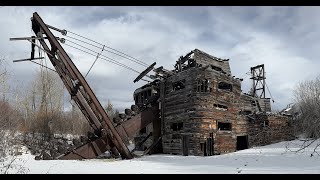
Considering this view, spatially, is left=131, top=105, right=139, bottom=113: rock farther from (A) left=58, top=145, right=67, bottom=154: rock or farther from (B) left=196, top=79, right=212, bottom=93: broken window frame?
(A) left=58, top=145, right=67, bottom=154: rock

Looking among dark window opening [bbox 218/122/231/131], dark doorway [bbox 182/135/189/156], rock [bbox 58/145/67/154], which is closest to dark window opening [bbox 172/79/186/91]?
dark doorway [bbox 182/135/189/156]

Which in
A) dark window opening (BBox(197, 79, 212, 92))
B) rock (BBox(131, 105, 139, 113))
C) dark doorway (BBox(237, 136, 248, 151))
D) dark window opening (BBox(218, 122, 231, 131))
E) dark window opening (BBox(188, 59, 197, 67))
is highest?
dark window opening (BBox(188, 59, 197, 67))

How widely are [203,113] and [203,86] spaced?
216cm

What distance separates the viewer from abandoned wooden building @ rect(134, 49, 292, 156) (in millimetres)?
23016

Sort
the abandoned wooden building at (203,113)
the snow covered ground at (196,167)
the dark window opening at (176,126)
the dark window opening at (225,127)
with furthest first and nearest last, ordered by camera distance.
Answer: the dark window opening at (225,127), the dark window opening at (176,126), the abandoned wooden building at (203,113), the snow covered ground at (196,167)

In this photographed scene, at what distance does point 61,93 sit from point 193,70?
3369cm

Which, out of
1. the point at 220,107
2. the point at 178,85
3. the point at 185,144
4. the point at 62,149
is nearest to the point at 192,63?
the point at 178,85

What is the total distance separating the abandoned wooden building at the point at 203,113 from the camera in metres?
23.0

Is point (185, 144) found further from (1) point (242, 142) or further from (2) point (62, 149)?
(2) point (62, 149)

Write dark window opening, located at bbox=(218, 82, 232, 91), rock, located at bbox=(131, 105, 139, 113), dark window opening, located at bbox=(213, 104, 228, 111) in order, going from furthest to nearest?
dark window opening, located at bbox=(218, 82, 232, 91) < dark window opening, located at bbox=(213, 104, 228, 111) < rock, located at bbox=(131, 105, 139, 113)


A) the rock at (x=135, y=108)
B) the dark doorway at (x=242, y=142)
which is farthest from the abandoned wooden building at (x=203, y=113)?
the rock at (x=135, y=108)

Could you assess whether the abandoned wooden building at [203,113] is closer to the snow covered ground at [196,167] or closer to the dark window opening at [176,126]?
the dark window opening at [176,126]

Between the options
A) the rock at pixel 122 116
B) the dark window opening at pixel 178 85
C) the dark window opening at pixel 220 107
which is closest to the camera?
the rock at pixel 122 116

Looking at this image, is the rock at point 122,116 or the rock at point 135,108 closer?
the rock at point 122,116
